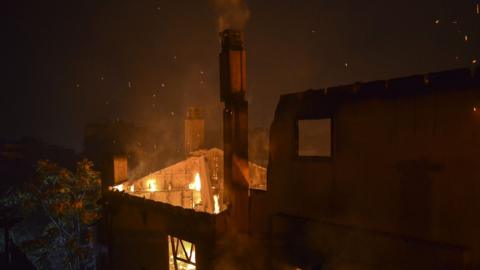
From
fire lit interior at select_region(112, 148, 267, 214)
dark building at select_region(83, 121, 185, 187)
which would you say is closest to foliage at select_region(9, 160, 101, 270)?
fire lit interior at select_region(112, 148, 267, 214)

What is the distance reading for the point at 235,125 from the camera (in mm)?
10984

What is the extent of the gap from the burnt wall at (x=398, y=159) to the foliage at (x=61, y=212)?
1581 cm

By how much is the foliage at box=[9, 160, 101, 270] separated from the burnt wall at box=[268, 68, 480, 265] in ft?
51.9

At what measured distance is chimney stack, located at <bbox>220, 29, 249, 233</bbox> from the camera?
1065cm

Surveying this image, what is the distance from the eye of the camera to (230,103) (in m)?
11.0

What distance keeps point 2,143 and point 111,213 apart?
38.8 meters

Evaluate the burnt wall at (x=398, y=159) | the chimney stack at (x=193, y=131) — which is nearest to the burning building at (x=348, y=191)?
the burnt wall at (x=398, y=159)

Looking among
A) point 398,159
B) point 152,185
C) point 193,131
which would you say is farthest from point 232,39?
point 193,131

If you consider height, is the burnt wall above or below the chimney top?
below

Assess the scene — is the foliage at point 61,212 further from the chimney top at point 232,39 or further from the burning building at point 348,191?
the chimney top at point 232,39

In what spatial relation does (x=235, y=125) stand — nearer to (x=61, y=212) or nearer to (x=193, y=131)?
(x=61, y=212)

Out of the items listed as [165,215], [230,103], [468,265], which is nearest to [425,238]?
[468,265]

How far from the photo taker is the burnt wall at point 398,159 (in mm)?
6121

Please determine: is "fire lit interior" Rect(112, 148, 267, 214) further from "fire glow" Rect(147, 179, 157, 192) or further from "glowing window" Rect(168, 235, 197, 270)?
"glowing window" Rect(168, 235, 197, 270)
